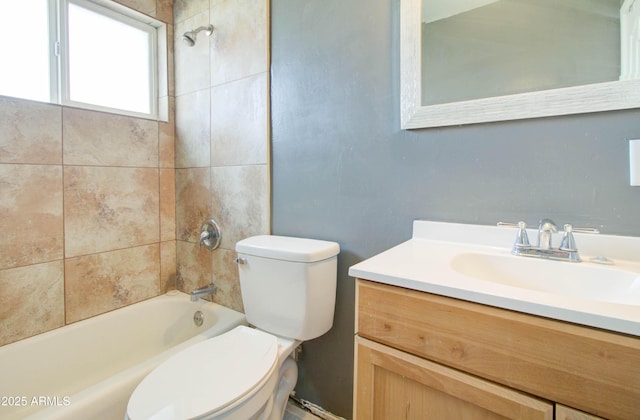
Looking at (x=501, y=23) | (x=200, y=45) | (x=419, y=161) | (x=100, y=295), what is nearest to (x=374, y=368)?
(x=419, y=161)

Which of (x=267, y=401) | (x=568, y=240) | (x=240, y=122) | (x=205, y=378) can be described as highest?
(x=240, y=122)

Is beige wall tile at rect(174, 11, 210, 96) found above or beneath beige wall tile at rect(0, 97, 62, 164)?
above

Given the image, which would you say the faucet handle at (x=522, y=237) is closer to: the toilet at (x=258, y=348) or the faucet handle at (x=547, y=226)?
the faucet handle at (x=547, y=226)

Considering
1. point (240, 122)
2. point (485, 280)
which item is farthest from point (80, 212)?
point (485, 280)

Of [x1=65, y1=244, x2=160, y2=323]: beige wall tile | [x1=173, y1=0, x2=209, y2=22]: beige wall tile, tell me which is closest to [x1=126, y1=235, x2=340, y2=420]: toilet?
[x1=65, y1=244, x2=160, y2=323]: beige wall tile

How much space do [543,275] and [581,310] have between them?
34cm

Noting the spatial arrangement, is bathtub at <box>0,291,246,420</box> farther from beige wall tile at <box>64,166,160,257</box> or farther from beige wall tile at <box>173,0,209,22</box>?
beige wall tile at <box>173,0,209,22</box>

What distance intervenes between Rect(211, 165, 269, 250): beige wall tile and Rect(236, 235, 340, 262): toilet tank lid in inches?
8.4

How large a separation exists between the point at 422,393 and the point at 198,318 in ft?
4.61

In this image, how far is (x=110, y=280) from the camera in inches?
61.6

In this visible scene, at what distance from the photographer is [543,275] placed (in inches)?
29.3

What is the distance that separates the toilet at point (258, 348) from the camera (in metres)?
0.78

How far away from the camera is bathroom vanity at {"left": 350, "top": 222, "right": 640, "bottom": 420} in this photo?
444 millimetres

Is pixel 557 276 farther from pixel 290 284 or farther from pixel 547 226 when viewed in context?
pixel 290 284
